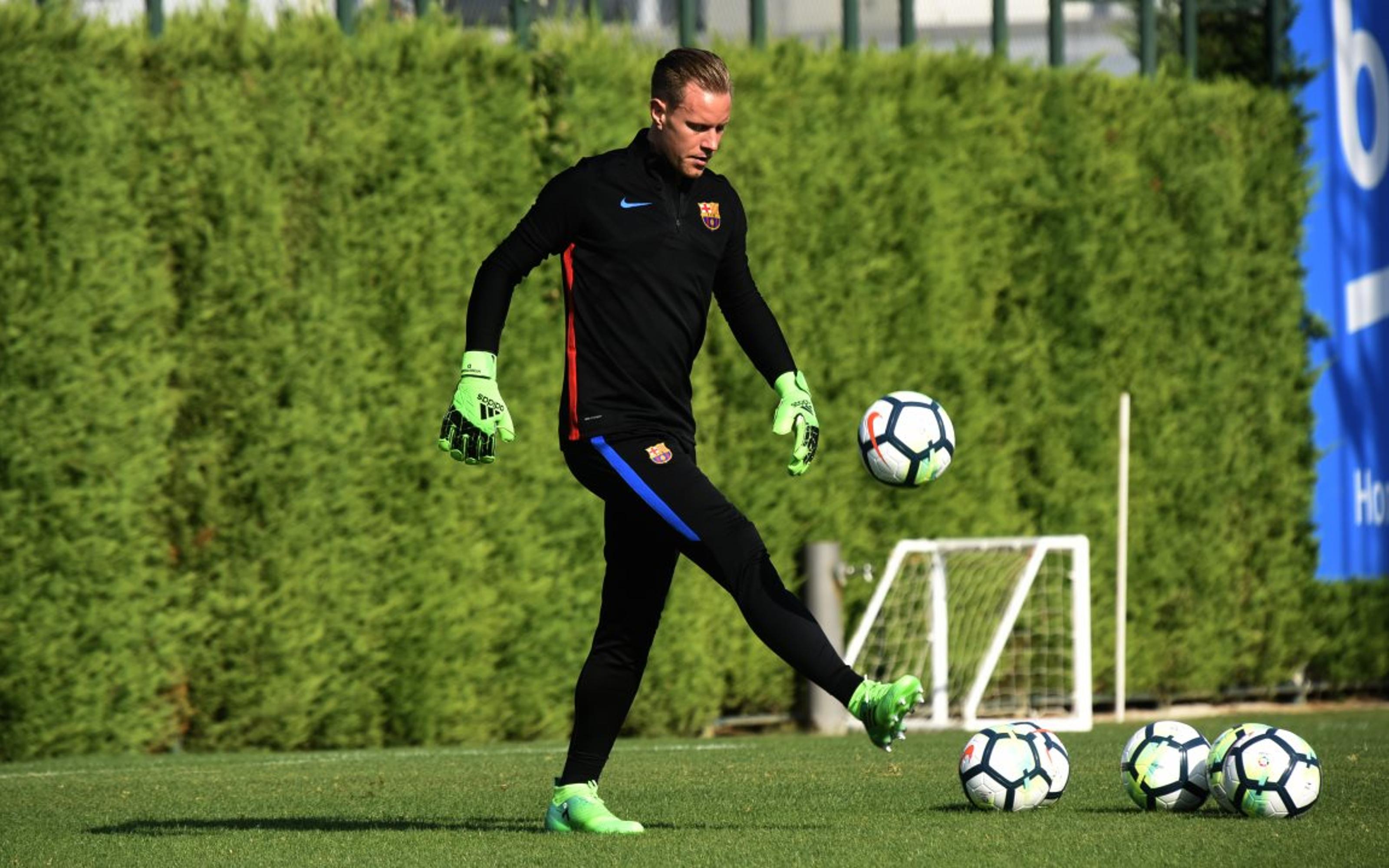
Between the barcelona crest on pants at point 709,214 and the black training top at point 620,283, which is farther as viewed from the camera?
the barcelona crest on pants at point 709,214

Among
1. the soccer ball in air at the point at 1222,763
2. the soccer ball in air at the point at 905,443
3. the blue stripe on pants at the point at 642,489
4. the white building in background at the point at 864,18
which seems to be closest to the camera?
the blue stripe on pants at the point at 642,489

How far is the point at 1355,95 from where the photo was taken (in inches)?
680

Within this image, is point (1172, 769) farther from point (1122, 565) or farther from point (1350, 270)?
point (1350, 270)

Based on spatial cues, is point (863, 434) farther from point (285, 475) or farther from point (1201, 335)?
point (1201, 335)

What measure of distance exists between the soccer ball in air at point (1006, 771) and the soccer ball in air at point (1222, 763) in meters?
0.53

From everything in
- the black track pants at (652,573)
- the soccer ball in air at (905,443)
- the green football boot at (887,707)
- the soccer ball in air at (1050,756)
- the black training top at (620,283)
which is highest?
the black training top at (620,283)

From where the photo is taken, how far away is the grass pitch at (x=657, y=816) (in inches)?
240

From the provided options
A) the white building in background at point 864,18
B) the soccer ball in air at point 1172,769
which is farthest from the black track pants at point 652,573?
the white building in background at point 864,18

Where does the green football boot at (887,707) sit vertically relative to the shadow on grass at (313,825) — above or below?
above

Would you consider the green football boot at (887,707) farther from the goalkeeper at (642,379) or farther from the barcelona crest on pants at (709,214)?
the barcelona crest on pants at (709,214)

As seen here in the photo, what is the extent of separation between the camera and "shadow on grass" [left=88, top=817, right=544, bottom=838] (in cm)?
697

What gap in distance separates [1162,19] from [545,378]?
6.80 m

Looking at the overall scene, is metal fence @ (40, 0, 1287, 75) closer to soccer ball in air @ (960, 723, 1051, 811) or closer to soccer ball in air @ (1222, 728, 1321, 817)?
soccer ball in air @ (960, 723, 1051, 811)

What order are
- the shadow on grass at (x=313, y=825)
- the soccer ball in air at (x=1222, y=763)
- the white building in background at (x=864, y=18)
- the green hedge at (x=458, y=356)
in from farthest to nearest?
the white building in background at (x=864, y=18)
the green hedge at (x=458, y=356)
the shadow on grass at (x=313, y=825)
the soccer ball in air at (x=1222, y=763)
